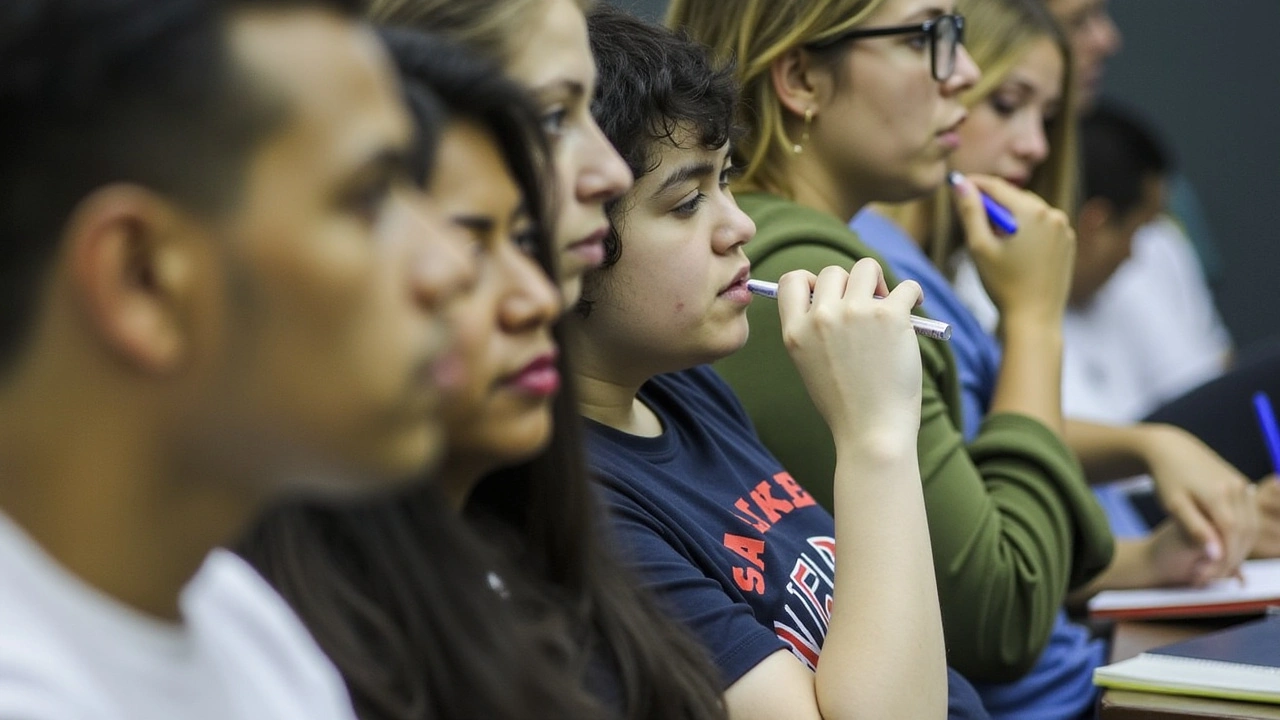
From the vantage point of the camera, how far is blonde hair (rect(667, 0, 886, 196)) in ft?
5.27

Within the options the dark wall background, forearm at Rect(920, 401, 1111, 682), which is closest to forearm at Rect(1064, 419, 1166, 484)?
forearm at Rect(920, 401, 1111, 682)

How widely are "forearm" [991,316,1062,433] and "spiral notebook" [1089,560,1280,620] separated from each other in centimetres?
25

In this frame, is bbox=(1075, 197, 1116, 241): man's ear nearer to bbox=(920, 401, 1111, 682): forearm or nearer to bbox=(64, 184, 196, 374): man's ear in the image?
bbox=(920, 401, 1111, 682): forearm

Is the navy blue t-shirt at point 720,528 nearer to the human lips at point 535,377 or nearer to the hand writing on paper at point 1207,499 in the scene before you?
the human lips at point 535,377

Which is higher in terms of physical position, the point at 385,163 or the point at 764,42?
the point at 385,163

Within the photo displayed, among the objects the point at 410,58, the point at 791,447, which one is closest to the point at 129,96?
the point at 410,58

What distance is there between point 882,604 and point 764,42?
0.77m

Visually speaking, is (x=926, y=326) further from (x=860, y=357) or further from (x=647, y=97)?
(x=647, y=97)

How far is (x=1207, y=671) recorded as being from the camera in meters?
1.30

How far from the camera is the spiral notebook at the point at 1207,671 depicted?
4.14 ft

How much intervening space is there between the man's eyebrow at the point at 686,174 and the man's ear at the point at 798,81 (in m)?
0.43

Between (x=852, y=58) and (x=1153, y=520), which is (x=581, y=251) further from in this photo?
(x=1153, y=520)

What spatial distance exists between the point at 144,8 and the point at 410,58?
0.26 metres

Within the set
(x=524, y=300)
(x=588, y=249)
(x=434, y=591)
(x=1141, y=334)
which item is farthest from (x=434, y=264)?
(x=1141, y=334)
